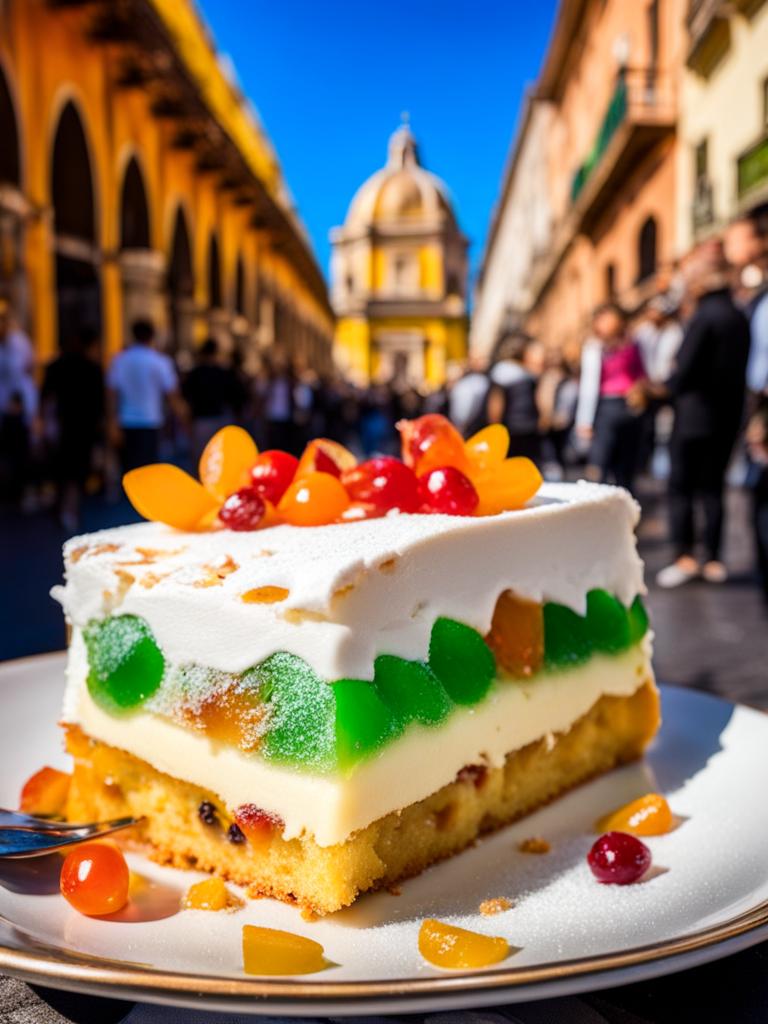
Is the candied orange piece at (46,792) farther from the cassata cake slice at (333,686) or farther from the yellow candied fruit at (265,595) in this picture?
the yellow candied fruit at (265,595)

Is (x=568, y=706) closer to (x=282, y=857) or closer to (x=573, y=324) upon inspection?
(x=282, y=857)

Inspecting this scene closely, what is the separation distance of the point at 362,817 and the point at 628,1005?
0.47 meters

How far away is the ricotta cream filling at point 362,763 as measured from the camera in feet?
4.57

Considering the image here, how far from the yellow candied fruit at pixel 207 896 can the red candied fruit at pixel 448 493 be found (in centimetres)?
71

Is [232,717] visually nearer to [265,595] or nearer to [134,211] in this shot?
[265,595]

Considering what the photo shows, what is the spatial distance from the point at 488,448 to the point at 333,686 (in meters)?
0.72

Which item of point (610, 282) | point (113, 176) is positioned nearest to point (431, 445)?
point (113, 176)

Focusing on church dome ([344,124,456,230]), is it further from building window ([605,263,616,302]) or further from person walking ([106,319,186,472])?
person walking ([106,319,186,472])

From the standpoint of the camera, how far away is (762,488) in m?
4.29

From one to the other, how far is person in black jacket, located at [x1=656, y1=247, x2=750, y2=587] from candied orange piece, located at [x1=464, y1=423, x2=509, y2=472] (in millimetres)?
3474

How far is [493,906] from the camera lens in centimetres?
130

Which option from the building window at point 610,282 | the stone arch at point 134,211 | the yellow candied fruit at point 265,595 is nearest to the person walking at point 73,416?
the yellow candied fruit at point 265,595

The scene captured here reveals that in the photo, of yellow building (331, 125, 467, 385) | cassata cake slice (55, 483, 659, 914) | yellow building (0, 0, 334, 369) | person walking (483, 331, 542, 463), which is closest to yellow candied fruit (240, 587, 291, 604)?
cassata cake slice (55, 483, 659, 914)

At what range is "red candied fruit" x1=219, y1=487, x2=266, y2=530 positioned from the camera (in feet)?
5.63
